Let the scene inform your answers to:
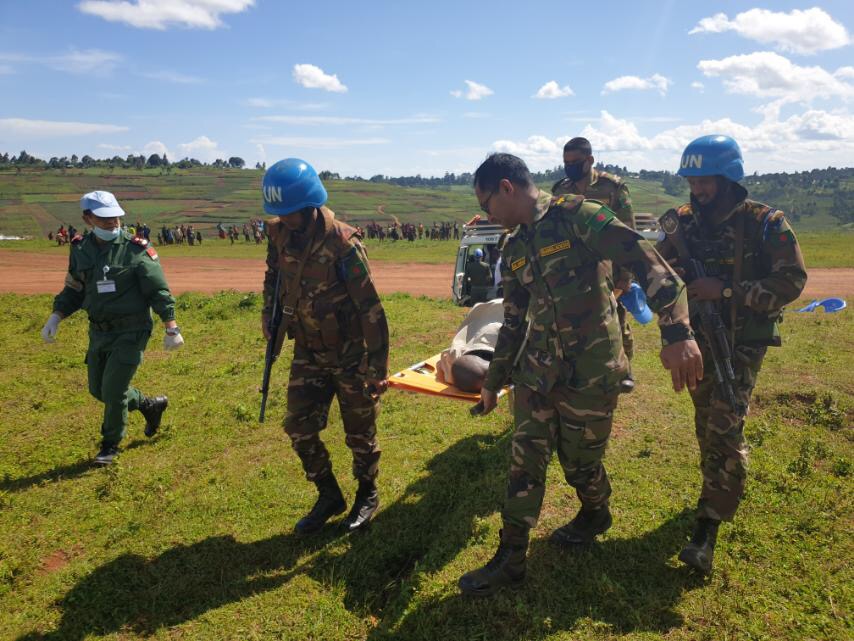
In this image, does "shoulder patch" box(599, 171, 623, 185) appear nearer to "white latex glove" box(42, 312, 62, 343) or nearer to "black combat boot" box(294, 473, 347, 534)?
"black combat boot" box(294, 473, 347, 534)

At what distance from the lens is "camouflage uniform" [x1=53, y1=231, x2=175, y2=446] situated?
481 centimetres

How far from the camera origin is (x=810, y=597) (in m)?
3.12

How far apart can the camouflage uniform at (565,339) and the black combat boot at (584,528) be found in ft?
1.53

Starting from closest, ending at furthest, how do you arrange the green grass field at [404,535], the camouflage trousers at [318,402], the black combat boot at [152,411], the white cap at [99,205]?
the green grass field at [404,535]
the camouflage trousers at [318,402]
the white cap at [99,205]
the black combat boot at [152,411]

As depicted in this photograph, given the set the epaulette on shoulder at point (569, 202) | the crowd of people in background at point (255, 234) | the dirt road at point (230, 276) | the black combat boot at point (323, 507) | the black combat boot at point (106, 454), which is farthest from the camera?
the crowd of people in background at point (255, 234)

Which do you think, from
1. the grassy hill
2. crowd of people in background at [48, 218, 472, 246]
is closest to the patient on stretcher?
crowd of people in background at [48, 218, 472, 246]

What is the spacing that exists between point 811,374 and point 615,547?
5100 mm

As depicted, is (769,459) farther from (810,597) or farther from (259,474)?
(259,474)

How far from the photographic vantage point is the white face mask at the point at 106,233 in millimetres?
4750

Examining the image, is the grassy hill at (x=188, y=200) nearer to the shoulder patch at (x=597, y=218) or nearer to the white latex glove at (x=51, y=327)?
the white latex glove at (x=51, y=327)

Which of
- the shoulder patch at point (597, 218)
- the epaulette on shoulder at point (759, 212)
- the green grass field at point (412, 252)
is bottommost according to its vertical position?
the green grass field at point (412, 252)

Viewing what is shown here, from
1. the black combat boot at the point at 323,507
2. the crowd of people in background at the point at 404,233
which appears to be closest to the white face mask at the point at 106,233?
the black combat boot at the point at 323,507

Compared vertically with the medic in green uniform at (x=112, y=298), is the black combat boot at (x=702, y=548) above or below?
below

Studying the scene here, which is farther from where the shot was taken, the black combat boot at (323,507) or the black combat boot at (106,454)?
the black combat boot at (106,454)
